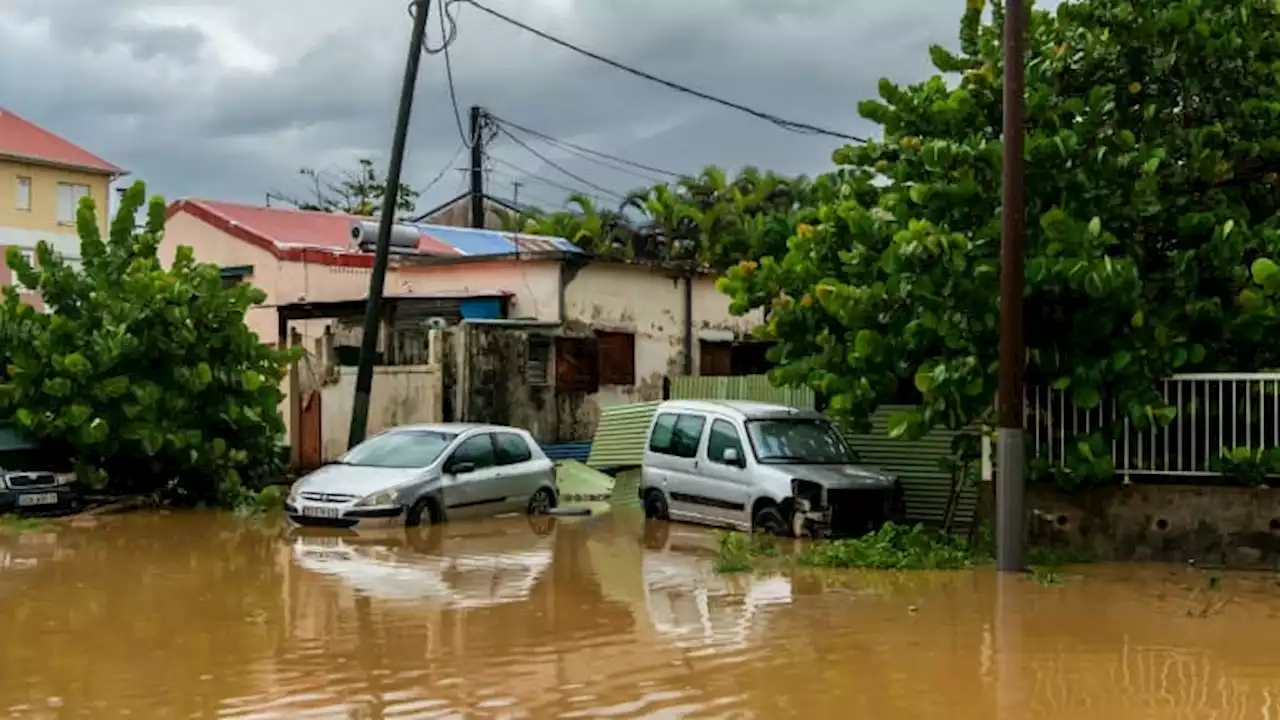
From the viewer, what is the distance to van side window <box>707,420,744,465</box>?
56.9 feet

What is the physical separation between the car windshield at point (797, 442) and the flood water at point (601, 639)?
6.85 ft

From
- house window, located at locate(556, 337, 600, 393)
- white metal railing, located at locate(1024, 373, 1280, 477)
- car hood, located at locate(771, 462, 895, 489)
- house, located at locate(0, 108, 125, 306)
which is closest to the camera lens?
white metal railing, located at locate(1024, 373, 1280, 477)

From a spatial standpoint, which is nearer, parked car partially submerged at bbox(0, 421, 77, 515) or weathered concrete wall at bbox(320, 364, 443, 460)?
parked car partially submerged at bbox(0, 421, 77, 515)

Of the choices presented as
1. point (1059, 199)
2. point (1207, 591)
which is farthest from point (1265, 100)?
point (1207, 591)

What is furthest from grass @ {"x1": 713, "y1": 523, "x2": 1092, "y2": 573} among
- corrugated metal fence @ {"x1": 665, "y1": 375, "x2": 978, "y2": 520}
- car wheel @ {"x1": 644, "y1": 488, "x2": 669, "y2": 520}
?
car wheel @ {"x1": 644, "y1": 488, "x2": 669, "y2": 520}

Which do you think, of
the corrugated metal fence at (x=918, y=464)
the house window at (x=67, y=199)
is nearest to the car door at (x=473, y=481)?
the corrugated metal fence at (x=918, y=464)

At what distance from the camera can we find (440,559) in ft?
48.1

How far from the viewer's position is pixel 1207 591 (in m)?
12.4

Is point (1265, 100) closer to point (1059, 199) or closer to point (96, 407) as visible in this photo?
point (1059, 199)

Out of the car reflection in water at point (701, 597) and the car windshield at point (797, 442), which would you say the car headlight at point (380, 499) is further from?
the car windshield at point (797, 442)

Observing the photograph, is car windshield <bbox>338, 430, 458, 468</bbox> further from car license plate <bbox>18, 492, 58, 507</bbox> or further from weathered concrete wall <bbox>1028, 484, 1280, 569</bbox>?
weathered concrete wall <bbox>1028, 484, 1280, 569</bbox>

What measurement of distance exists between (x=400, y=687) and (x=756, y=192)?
3642 cm

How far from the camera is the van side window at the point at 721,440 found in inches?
683

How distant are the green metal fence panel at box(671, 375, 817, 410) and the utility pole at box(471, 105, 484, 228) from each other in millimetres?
17791
